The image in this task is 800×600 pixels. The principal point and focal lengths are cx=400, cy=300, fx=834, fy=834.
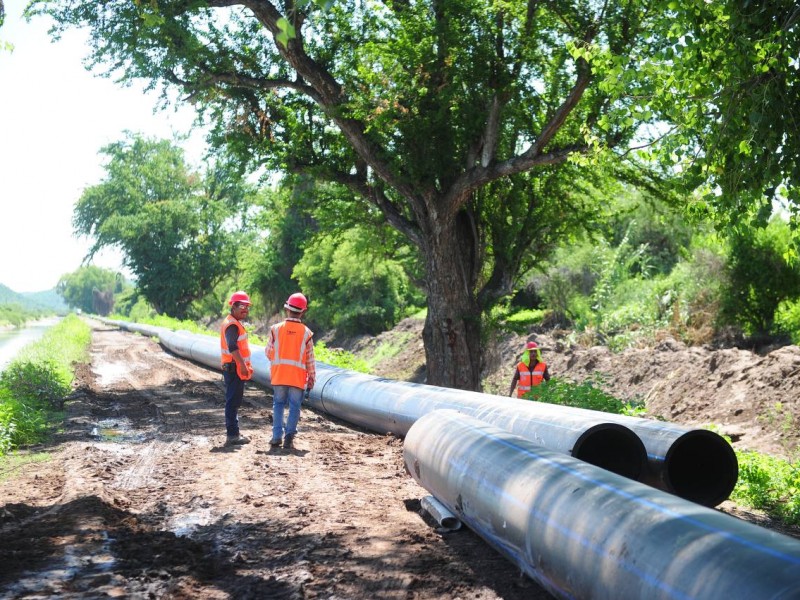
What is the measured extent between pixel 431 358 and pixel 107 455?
27.1 ft

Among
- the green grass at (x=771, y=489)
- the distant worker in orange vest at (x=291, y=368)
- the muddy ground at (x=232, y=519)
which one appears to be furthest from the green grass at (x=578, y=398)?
the distant worker in orange vest at (x=291, y=368)

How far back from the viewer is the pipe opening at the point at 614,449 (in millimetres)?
7273

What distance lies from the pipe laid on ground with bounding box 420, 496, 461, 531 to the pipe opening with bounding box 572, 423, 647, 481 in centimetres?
134

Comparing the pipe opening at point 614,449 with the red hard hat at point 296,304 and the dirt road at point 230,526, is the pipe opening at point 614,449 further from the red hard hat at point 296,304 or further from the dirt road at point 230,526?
the red hard hat at point 296,304

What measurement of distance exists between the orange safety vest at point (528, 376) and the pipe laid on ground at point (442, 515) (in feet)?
27.3

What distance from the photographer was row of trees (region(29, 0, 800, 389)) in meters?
14.8

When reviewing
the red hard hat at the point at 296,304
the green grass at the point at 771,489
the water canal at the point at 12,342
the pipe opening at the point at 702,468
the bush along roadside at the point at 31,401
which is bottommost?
the water canal at the point at 12,342

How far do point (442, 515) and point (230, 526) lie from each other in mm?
1738

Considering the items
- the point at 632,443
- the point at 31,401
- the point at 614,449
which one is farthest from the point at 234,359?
the point at 31,401

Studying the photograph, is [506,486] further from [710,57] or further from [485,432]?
[710,57]

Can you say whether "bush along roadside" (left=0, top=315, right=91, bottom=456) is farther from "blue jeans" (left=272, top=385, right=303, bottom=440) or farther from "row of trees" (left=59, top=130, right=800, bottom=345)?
"row of trees" (left=59, top=130, right=800, bottom=345)

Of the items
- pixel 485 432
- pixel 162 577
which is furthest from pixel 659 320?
pixel 162 577

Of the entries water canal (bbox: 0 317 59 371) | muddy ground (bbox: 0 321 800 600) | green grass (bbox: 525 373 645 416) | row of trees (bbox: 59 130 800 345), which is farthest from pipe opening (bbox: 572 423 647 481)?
water canal (bbox: 0 317 59 371)

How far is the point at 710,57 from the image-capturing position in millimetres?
8047
